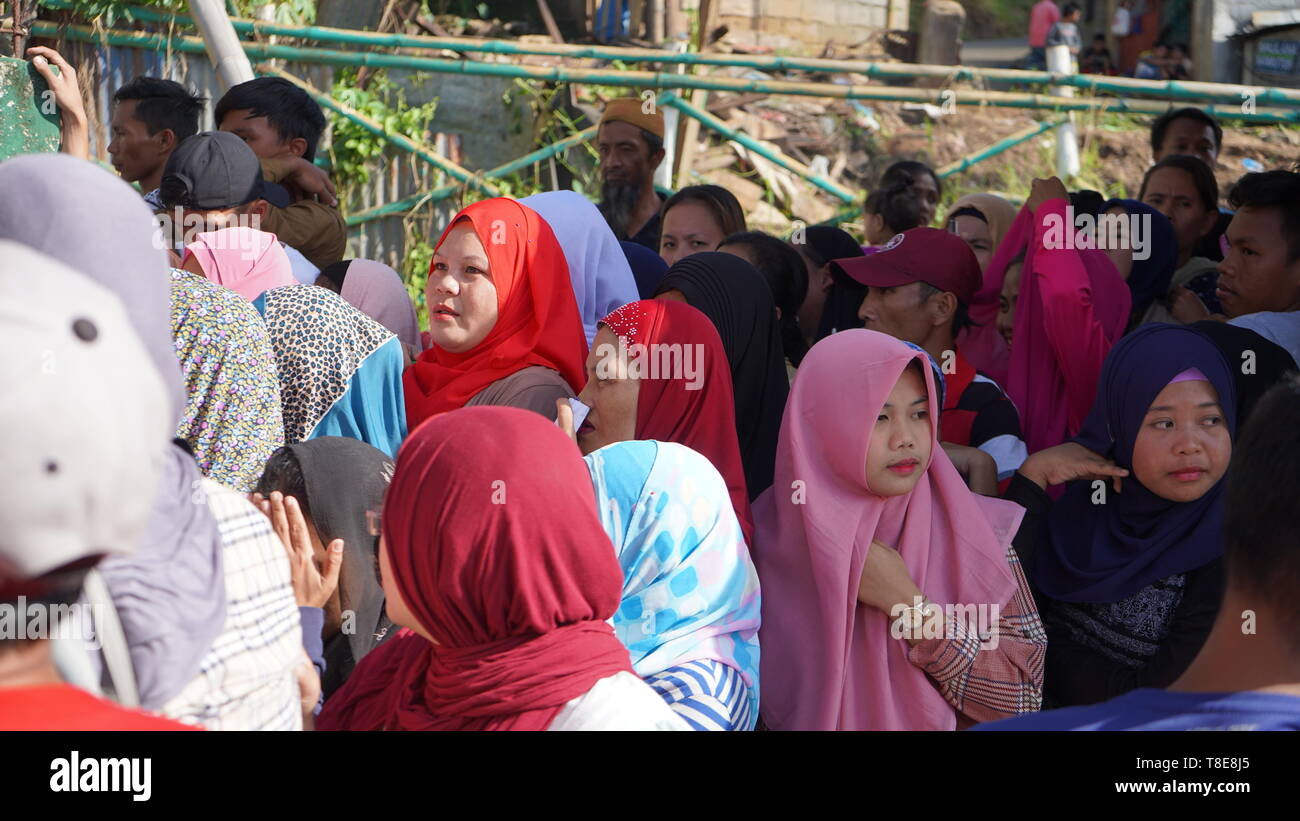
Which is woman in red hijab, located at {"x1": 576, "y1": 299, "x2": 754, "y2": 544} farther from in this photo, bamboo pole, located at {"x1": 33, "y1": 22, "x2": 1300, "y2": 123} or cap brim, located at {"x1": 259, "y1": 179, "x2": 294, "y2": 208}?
bamboo pole, located at {"x1": 33, "y1": 22, "x2": 1300, "y2": 123}

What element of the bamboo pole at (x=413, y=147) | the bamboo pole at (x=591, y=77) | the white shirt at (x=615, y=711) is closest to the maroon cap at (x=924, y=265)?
the white shirt at (x=615, y=711)

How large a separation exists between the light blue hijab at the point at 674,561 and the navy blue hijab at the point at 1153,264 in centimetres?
250

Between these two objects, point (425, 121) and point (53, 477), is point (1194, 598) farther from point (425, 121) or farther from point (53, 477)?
point (425, 121)

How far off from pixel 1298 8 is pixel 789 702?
40.9 ft

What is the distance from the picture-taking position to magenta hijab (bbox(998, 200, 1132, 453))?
3973 millimetres

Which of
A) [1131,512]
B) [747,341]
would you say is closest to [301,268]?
[747,341]

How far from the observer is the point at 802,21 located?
13477 millimetres

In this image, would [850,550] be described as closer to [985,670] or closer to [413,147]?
[985,670]

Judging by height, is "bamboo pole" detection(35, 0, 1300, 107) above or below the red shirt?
above

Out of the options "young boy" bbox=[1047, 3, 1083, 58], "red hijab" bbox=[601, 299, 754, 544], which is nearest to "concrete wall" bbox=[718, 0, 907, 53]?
"young boy" bbox=[1047, 3, 1083, 58]

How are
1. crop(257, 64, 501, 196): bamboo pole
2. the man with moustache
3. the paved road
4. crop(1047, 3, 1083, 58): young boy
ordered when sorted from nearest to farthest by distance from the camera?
1. the man with moustache
2. crop(257, 64, 501, 196): bamboo pole
3. crop(1047, 3, 1083, 58): young boy
4. the paved road

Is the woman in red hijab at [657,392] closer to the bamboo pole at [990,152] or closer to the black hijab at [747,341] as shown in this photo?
the black hijab at [747,341]

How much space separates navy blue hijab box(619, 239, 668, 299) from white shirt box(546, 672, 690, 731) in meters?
2.65

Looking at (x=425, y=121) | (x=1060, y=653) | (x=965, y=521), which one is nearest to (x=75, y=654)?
(x=965, y=521)
